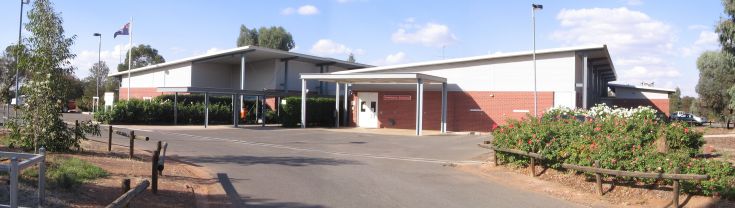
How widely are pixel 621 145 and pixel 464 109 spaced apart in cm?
2306

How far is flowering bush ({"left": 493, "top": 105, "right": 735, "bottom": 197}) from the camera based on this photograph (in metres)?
10.3

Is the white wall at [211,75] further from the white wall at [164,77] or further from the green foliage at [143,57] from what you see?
the green foliage at [143,57]

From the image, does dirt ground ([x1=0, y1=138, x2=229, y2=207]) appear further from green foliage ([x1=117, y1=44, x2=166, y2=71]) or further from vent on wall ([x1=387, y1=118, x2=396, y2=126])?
green foliage ([x1=117, y1=44, x2=166, y2=71])

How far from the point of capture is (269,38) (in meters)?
89.9

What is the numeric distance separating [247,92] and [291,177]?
24.1 meters

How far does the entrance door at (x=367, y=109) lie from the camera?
126 ft

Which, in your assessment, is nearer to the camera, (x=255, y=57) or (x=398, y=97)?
(x=398, y=97)

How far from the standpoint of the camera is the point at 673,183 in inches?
405

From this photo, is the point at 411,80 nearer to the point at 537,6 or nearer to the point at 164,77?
the point at 537,6

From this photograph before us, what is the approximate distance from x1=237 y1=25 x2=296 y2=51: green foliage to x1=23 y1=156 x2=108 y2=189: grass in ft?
253

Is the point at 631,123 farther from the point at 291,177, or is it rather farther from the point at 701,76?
the point at 701,76

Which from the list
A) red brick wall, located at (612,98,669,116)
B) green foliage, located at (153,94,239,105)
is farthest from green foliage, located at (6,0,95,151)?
red brick wall, located at (612,98,669,116)

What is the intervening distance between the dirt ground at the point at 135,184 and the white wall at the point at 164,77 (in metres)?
33.0

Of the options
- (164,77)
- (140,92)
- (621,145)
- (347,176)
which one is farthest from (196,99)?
(621,145)
